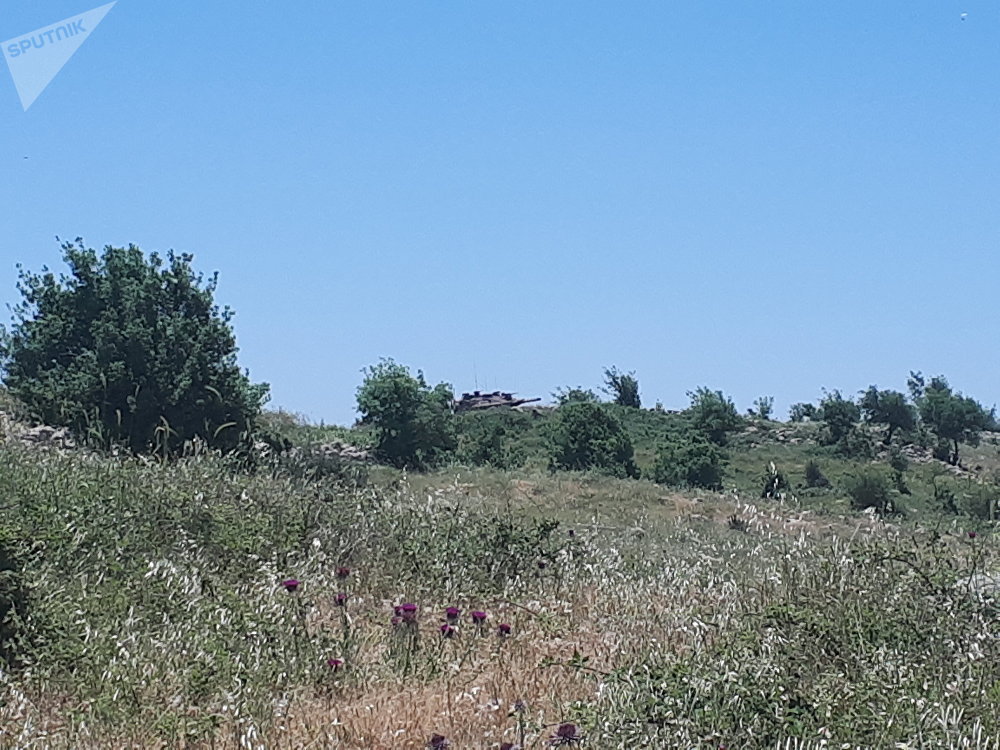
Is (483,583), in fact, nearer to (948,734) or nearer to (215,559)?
(215,559)

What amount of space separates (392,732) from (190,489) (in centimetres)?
372

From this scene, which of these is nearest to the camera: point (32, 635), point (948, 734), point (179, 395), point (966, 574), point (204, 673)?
point (948, 734)

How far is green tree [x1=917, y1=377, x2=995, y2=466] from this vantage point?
43875mm

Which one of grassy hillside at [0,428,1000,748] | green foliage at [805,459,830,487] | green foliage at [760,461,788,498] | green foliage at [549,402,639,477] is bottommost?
grassy hillside at [0,428,1000,748]

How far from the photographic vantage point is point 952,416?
1722 inches

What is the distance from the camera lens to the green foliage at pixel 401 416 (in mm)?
29047

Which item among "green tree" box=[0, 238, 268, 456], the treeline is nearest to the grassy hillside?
the treeline

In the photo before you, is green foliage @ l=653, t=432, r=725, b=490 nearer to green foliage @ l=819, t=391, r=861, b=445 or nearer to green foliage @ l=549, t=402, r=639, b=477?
green foliage @ l=549, t=402, r=639, b=477

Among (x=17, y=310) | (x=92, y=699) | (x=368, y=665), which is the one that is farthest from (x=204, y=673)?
(x=17, y=310)

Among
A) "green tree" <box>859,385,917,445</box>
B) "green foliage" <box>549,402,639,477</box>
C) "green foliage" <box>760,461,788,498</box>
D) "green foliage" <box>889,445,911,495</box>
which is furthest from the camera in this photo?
"green tree" <box>859,385,917,445</box>

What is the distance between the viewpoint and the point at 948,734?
2.89 metres

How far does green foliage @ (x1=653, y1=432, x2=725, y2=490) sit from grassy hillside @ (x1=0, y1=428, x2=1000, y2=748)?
24.8 m

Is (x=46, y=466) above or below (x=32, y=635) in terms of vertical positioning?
above

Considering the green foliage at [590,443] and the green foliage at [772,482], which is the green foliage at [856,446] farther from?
the green foliage at [590,443]
